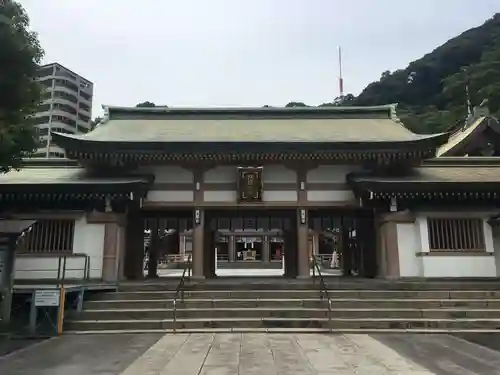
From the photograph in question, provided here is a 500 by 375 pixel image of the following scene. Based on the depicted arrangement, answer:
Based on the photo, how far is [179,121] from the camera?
21.4 m

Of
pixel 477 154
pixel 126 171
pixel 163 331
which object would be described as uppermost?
pixel 477 154

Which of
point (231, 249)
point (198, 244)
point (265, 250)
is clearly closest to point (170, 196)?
point (198, 244)

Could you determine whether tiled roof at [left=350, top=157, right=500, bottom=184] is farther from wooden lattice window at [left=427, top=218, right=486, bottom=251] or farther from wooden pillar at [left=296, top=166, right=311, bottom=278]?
wooden pillar at [left=296, top=166, right=311, bottom=278]

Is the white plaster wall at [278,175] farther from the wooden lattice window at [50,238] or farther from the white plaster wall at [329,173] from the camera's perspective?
the wooden lattice window at [50,238]

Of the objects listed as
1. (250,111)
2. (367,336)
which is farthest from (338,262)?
(367,336)

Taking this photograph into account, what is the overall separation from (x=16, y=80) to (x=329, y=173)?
11.5m

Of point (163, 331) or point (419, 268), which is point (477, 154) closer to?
point (419, 268)

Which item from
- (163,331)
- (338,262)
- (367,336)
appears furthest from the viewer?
(338,262)

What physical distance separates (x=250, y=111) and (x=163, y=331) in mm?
13080

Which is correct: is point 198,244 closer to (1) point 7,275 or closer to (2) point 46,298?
(2) point 46,298

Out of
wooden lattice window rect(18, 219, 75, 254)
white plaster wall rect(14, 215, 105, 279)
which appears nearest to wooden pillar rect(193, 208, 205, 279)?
white plaster wall rect(14, 215, 105, 279)

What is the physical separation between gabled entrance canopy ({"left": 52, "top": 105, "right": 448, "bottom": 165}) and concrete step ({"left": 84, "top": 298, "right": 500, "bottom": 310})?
591 cm

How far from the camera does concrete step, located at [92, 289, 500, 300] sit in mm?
13602

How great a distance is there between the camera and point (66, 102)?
276 ft
